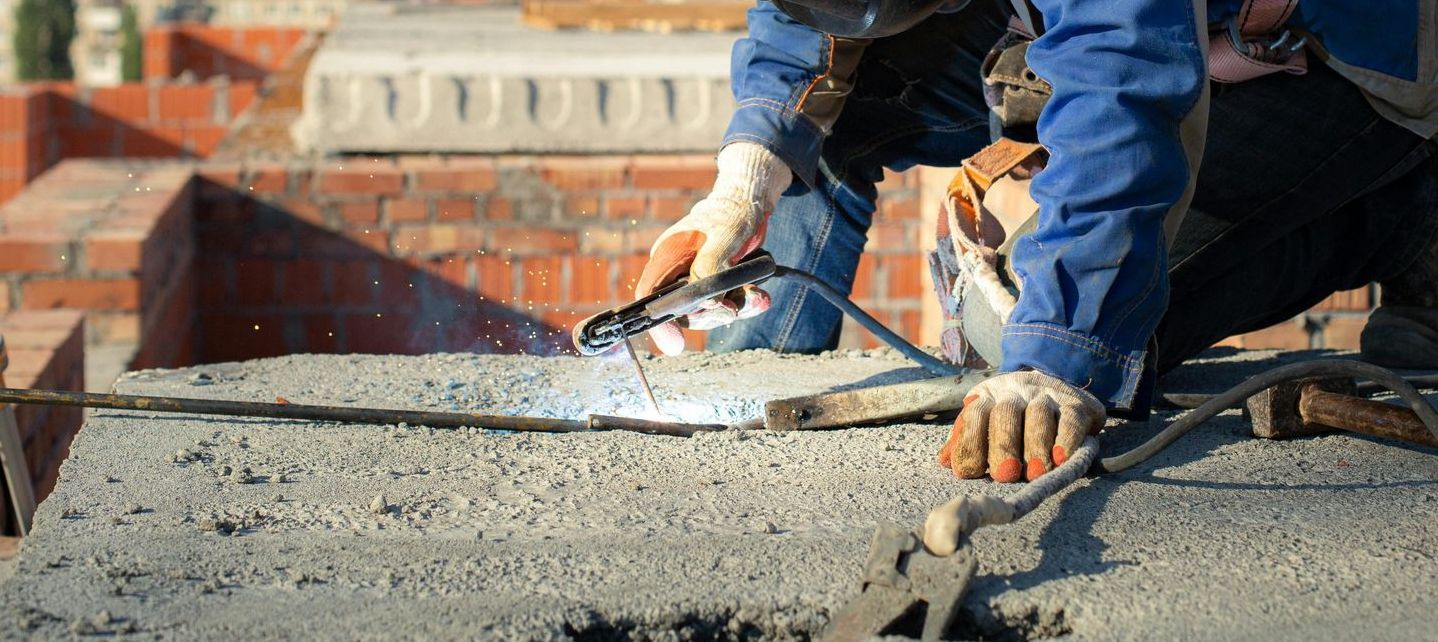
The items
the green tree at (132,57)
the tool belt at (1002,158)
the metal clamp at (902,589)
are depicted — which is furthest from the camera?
the green tree at (132,57)

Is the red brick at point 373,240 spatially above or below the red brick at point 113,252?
below

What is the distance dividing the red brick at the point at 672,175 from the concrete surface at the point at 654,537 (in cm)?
187

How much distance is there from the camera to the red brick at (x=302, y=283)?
3814 millimetres

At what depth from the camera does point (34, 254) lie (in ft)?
10.4

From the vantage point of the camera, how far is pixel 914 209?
155 inches

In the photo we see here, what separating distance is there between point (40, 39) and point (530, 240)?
2077 cm

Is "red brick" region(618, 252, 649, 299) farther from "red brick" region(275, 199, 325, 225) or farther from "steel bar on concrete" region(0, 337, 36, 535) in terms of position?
"steel bar on concrete" region(0, 337, 36, 535)

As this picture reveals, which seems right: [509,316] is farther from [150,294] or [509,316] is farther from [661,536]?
[661,536]

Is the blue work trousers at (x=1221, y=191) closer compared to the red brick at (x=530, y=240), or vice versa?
the blue work trousers at (x=1221, y=191)

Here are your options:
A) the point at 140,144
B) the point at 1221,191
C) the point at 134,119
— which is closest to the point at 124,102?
the point at 134,119

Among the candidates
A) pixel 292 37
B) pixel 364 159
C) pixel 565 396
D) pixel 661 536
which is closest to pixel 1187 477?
pixel 661 536

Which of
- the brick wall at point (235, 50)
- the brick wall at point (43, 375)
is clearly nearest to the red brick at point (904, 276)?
the brick wall at point (43, 375)

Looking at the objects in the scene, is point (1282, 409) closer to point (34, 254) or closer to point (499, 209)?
point (499, 209)

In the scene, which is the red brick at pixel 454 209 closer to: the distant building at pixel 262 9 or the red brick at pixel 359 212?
the red brick at pixel 359 212
